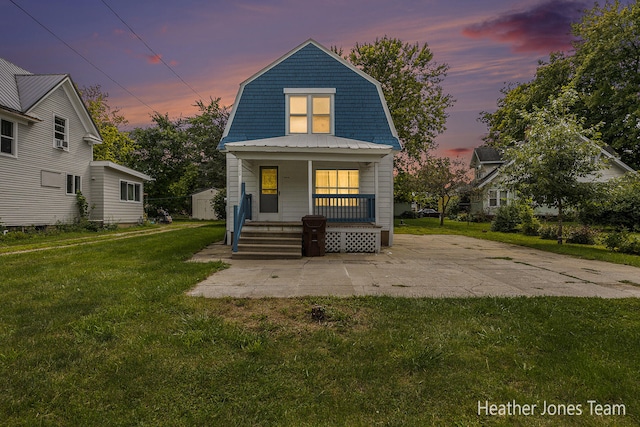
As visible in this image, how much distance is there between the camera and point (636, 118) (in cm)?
2506

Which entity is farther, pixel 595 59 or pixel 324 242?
pixel 595 59

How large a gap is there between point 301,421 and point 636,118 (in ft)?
120

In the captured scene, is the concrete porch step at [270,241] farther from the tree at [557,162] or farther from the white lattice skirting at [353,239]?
the tree at [557,162]

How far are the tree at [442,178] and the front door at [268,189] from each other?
15.1m

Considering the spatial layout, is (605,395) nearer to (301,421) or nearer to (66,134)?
(301,421)

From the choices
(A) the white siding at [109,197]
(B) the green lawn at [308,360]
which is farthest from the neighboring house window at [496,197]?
(A) the white siding at [109,197]

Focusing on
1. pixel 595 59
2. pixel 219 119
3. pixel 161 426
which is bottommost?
pixel 161 426

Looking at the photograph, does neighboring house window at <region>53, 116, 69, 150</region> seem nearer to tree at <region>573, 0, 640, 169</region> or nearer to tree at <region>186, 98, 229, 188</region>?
tree at <region>186, 98, 229, 188</region>

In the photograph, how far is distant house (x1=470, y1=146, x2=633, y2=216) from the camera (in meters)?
24.1

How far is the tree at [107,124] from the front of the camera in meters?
26.8

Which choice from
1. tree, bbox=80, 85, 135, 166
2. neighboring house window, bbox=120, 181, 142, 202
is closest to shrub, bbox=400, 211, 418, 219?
neighboring house window, bbox=120, 181, 142, 202

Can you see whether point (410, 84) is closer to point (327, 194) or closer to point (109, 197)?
point (327, 194)

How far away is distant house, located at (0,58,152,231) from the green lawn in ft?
41.6

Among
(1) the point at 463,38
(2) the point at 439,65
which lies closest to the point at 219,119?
(2) the point at 439,65
